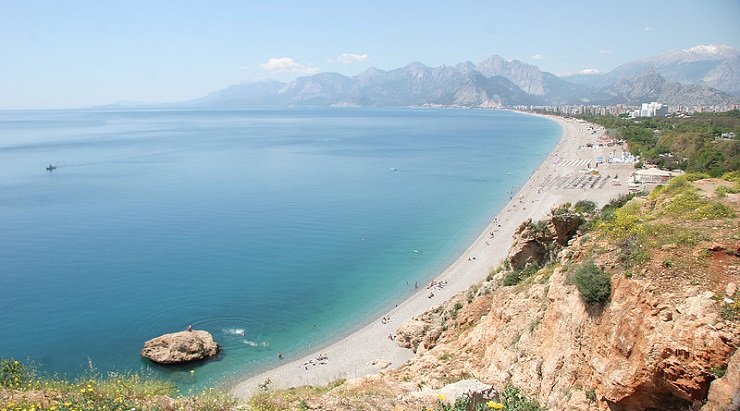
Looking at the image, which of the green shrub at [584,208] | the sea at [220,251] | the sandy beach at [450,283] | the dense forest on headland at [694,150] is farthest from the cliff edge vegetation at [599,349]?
the dense forest on headland at [694,150]

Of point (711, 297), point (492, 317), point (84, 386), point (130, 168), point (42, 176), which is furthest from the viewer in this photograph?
point (130, 168)

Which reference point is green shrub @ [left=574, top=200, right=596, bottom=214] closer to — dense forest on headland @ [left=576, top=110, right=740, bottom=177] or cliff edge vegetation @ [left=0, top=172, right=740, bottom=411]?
cliff edge vegetation @ [left=0, top=172, right=740, bottom=411]

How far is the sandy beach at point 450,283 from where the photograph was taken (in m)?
23.5

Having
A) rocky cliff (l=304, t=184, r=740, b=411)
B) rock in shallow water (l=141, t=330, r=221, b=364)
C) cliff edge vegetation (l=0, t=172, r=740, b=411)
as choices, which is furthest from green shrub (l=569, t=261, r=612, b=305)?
rock in shallow water (l=141, t=330, r=221, b=364)

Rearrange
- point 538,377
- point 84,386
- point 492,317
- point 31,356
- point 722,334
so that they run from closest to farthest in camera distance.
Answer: point 722,334
point 84,386
point 538,377
point 492,317
point 31,356

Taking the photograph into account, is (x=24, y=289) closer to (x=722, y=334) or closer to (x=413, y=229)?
(x=413, y=229)

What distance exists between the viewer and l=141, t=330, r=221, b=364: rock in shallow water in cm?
2438

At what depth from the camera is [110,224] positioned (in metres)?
49.8

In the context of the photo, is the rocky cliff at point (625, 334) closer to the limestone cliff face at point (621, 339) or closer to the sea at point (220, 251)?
the limestone cliff face at point (621, 339)

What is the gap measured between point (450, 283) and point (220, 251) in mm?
21574

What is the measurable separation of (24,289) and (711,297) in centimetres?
4210

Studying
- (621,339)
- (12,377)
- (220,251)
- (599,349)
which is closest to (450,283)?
(220,251)

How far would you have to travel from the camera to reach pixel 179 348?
81.1ft

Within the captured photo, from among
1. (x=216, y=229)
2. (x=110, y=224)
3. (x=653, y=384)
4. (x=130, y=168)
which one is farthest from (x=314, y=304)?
(x=130, y=168)
